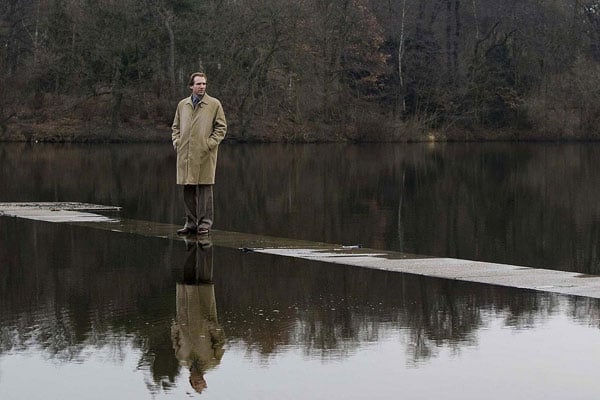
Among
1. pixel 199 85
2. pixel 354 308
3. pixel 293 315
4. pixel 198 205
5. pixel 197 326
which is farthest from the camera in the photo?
A: pixel 198 205

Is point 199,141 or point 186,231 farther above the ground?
point 199,141

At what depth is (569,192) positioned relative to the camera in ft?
80.3

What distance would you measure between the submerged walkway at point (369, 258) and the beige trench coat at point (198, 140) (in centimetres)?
71

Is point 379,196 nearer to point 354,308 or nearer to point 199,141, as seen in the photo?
point 199,141

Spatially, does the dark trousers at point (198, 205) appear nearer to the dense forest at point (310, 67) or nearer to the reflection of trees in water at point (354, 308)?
the reflection of trees in water at point (354, 308)

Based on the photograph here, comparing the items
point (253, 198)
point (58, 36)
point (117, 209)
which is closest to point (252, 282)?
point (117, 209)

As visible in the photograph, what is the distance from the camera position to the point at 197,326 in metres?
8.12

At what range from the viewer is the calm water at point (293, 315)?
6520 millimetres

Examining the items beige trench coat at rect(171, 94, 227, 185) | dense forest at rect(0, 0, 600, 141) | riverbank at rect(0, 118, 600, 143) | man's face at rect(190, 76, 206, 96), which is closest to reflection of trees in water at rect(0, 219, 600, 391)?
beige trench coat at rect(171, 94, 227, 185)

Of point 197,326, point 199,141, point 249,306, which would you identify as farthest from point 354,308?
point 199,141

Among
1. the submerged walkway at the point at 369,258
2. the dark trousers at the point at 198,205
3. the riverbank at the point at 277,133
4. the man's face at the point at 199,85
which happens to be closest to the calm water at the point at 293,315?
the submerged walkway at the point at 369,258

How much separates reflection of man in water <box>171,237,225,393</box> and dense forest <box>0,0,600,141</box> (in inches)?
1771

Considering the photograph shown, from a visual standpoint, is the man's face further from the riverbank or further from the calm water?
the riverbank

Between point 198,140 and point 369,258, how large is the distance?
286 centimetres
